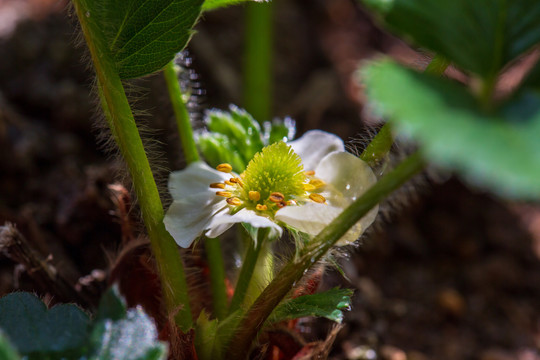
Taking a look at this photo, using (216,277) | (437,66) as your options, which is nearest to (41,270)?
(216,277)

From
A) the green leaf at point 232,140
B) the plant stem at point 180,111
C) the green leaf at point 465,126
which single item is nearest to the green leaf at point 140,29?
the plant stem at point 180,111

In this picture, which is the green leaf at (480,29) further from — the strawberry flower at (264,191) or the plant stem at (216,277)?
the plant stem at (216,277)

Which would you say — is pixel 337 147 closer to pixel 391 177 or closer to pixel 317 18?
pixel 391 177

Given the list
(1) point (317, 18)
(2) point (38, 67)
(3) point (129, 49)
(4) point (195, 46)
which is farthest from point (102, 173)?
(1) point (317, 18)

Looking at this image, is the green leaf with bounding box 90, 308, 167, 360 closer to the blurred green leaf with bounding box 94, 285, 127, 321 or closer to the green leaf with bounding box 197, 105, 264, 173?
the blurred green leaf with bounding box 94, 285, 127, 321

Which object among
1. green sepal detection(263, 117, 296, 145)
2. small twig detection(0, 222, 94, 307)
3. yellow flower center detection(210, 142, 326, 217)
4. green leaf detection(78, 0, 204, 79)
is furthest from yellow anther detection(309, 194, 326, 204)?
small twig detection(0, 222, 94, 307)
